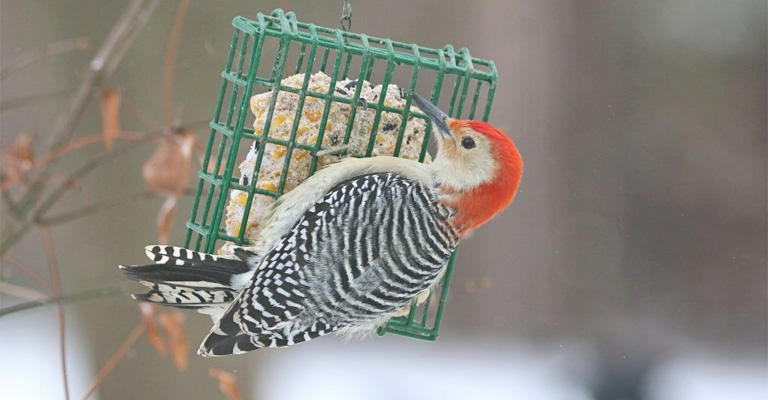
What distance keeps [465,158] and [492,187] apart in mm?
151

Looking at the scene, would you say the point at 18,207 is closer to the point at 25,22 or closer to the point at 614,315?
the point at 25,22

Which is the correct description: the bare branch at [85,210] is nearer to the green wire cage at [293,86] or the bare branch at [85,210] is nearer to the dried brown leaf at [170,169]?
the dried brown leaf at [170,169]

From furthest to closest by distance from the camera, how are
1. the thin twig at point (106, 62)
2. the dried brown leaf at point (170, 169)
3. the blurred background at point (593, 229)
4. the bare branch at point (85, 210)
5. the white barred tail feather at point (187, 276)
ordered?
1. the blurred background at point (593, 229)
2. the bare branch at point (85, 210)
3. the thin twig at point (106, 62)
4. the dried brown leaf at point (170, 169)
5. the white barred tail feather at point (187, 276)

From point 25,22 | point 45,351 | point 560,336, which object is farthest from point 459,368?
point 25,22

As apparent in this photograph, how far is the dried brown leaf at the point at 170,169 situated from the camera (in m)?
3.57

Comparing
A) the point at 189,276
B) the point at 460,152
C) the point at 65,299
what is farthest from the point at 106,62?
the point at 460,152

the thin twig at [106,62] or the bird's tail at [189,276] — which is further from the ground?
the thin twig at [106,62]

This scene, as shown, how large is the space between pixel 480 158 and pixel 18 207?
1936 mm

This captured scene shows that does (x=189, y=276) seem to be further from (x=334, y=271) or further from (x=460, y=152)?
Result: (x=460, y=152)

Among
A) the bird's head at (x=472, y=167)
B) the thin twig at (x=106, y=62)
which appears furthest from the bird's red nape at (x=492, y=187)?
the thin twig at (x=106, y=62)

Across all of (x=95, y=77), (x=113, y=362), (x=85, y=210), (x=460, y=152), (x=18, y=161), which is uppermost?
(x=460, y=152)

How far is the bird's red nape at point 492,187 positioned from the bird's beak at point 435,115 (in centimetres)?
3

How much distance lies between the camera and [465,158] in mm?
3453

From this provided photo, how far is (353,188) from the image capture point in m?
3.34
